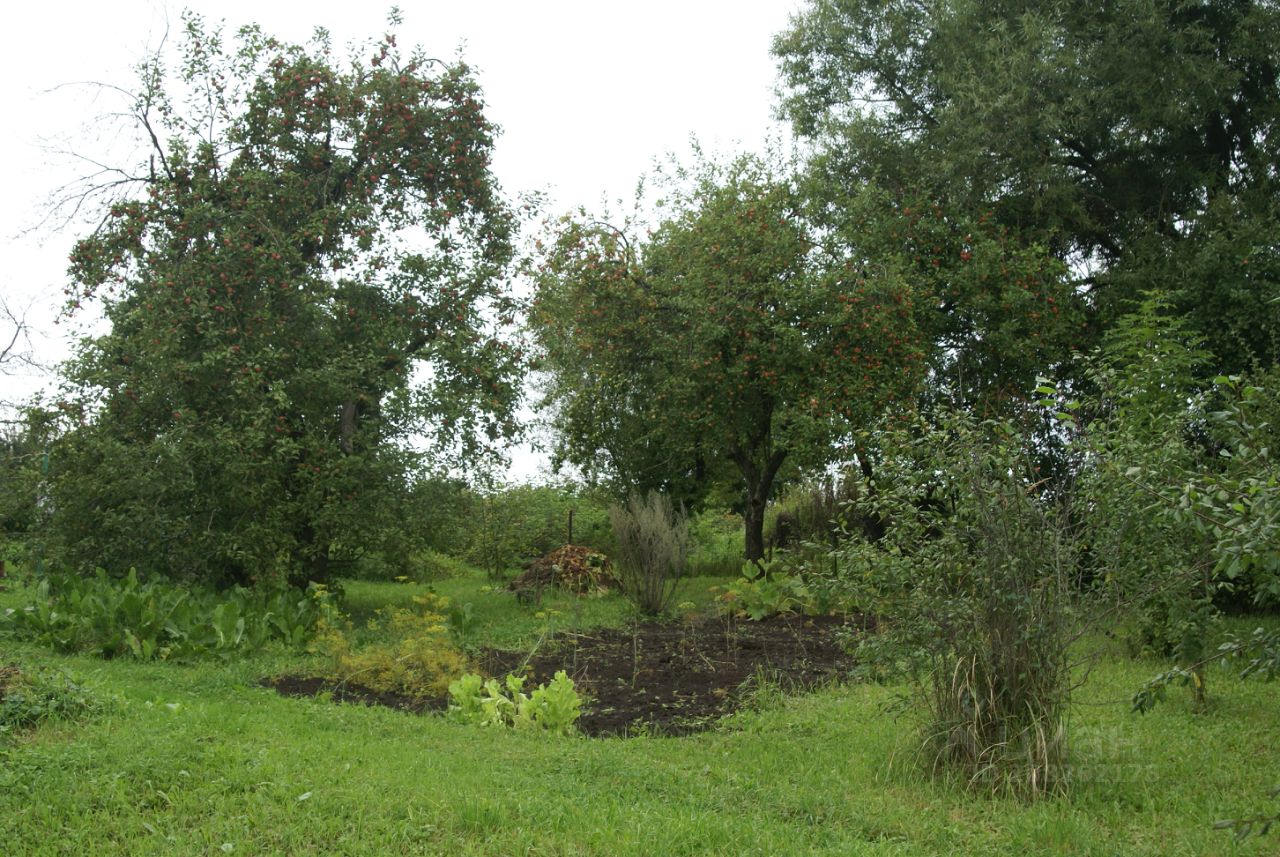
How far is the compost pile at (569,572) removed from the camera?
13.4m

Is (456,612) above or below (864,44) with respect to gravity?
below

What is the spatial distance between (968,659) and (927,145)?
1061cm

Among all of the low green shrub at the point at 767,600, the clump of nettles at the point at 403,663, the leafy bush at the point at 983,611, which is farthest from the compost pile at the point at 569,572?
the leafy bush at the point at 983,611

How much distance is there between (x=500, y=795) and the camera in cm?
467

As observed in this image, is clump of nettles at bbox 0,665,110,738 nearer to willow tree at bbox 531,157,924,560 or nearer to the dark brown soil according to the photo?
the dark brown soil

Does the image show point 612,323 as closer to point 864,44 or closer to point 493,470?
point 493,470

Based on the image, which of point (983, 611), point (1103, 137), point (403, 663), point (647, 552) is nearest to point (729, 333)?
point (647, 552)

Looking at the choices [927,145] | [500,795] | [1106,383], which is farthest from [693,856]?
[927,145]

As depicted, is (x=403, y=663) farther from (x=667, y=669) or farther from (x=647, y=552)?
(x=647, y=552)

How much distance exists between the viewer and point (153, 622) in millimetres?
8648

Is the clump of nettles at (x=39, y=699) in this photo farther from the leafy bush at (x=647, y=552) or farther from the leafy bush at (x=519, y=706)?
the leafy bush at (x=647, y=552)

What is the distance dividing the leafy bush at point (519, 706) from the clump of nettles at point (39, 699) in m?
2.12

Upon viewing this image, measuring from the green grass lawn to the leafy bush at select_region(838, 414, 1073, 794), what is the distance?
0.82 feet

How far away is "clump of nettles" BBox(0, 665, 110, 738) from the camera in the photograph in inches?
215
